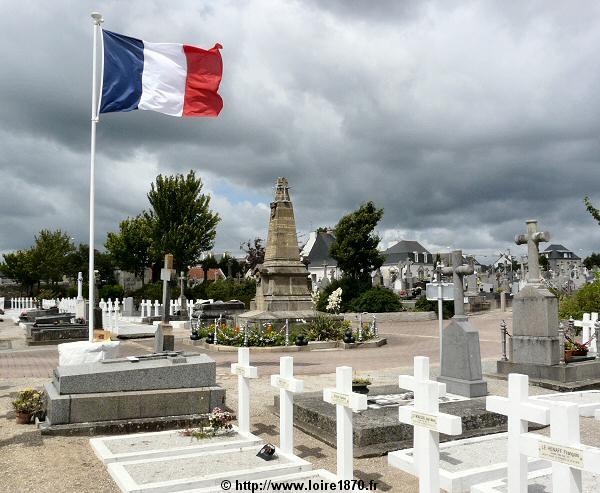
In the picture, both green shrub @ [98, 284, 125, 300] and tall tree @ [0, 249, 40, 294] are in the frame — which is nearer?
green shrub @ [98, 284, 125, 300]

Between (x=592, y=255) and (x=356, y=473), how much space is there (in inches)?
5812

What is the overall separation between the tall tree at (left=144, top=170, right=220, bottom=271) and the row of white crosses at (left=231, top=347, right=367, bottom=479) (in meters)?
38.4

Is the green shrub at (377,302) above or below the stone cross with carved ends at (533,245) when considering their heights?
below

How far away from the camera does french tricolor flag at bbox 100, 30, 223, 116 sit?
435 inches

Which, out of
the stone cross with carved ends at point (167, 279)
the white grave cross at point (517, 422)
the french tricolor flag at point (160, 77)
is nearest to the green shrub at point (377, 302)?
the stone cross with carved ends at point (167, 279)

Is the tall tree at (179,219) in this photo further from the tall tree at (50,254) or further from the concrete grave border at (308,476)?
the concrete grave border at (308,476)

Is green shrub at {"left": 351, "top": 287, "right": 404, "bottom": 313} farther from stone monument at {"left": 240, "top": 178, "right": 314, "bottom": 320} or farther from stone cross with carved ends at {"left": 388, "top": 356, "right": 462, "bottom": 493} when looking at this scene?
stone cross with carved ends at {"left": 388, "top": 356, "right": 462, "bottom": 493}

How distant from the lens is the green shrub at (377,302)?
3388 centimetres

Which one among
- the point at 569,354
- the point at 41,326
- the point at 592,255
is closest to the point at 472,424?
the point at 569,354

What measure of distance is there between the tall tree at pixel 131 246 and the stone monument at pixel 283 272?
126 ft

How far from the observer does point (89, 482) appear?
531 cm

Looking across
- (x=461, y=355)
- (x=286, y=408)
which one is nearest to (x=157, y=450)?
(x=286, y=408)

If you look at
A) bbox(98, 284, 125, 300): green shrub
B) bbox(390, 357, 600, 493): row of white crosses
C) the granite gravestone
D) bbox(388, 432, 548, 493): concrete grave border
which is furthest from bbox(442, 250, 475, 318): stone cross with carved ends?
bbox(98, 284, 125, 300): green shrub

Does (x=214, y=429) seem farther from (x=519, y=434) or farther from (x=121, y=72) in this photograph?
(x=121, y=72)
